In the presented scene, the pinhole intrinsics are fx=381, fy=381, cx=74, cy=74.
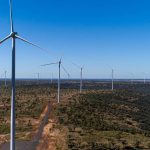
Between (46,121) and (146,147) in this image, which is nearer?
(146,147)

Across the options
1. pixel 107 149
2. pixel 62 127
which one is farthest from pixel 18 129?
pixel 107 149

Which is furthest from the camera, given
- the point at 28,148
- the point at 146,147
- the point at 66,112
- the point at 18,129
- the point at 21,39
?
the point at 66,112

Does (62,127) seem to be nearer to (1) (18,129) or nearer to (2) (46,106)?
(1) (18,129)

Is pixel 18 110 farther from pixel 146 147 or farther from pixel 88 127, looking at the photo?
pixel 146 147

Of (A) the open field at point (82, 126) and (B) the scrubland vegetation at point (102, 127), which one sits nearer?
(B) the scrubland vegetation at point (102, 127)

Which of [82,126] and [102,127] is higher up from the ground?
[82,126]

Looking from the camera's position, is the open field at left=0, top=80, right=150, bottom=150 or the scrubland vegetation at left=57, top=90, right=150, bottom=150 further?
the open field at left=0, top=80, right=150, bottom=150

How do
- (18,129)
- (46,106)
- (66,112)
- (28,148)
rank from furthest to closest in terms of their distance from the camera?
(46,106) → (66,112) → (18,129) → (28,148)

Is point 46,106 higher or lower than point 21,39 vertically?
lower

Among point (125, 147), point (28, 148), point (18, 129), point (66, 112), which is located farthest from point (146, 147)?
point (66, 112)
